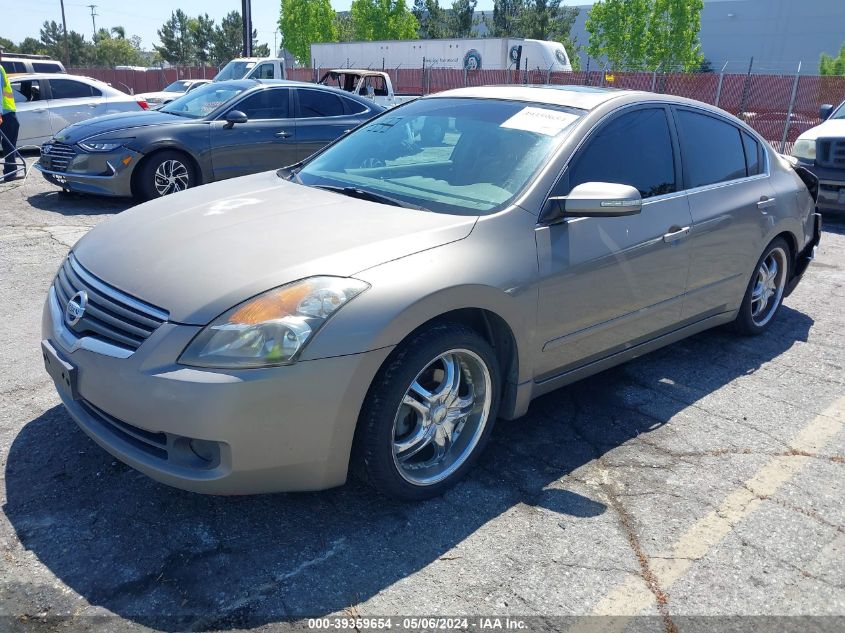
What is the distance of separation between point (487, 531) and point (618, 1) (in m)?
43.0

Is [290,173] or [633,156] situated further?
[290,173]

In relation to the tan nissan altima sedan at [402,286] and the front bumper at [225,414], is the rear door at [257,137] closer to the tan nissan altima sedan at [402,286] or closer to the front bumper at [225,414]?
the tan nissan altima sedan at [402,286]

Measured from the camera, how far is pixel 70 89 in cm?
1362

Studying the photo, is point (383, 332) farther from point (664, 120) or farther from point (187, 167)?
point (187, 167)

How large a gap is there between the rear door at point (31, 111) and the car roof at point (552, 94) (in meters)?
11.6

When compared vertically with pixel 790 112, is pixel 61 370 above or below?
below

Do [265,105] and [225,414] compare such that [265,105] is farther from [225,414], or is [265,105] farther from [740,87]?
[740,87]

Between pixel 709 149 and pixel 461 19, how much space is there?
244 ft

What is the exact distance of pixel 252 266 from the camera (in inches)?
108

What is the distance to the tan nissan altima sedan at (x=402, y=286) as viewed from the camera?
8.29ft

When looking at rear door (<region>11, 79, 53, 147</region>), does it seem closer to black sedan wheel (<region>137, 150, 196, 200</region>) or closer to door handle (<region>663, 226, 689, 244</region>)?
black sedan wheel (<region>137, 150, 196, 200</region>)

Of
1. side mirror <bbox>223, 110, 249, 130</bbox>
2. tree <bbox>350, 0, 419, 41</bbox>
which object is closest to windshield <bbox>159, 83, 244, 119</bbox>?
side mirror <bbox>223, 110, 249, 130</bbox>

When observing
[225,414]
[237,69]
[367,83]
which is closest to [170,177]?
[225,414]

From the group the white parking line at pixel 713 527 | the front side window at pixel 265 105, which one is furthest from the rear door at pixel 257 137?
the white parking line at pixel 713 527
